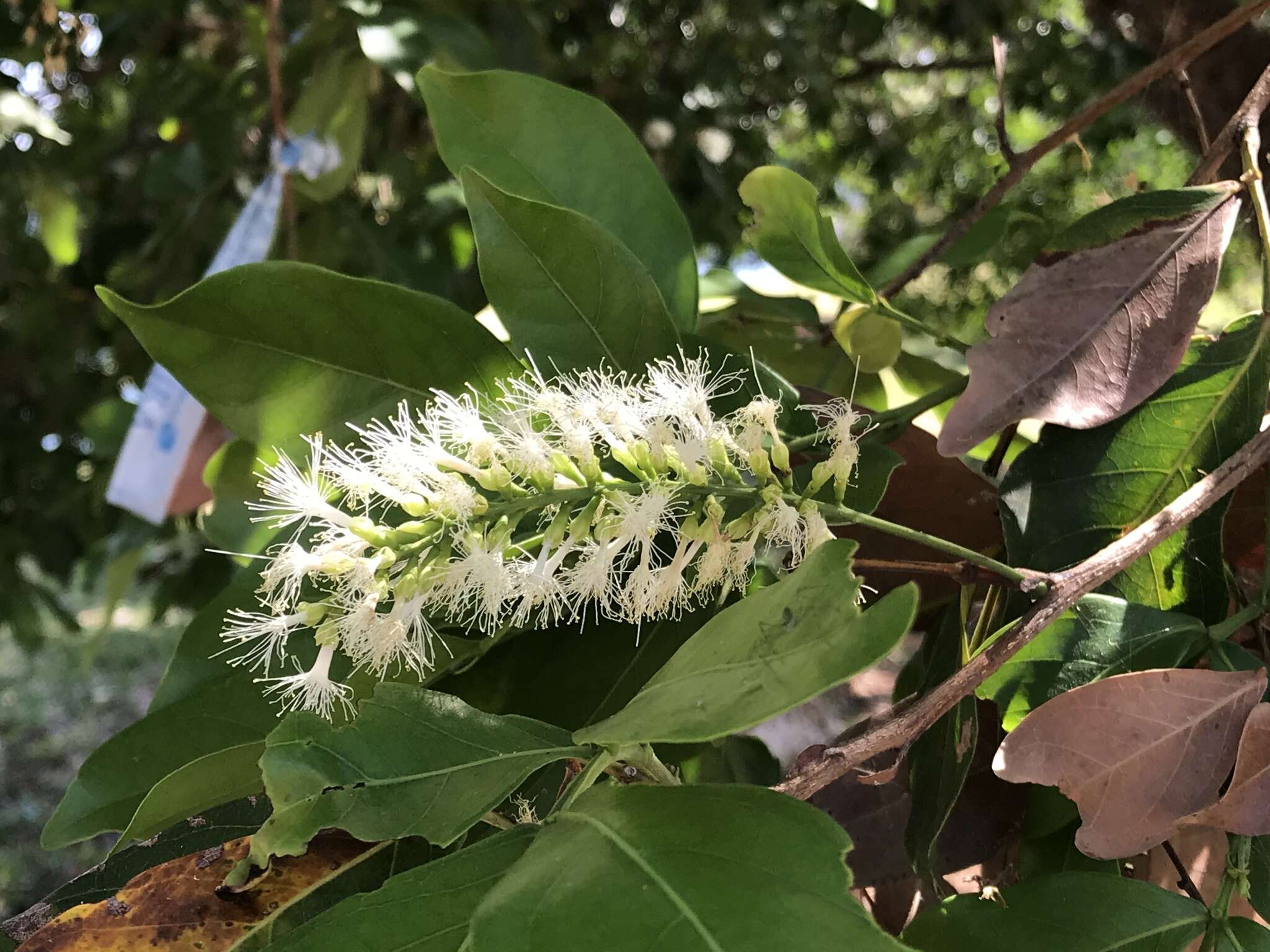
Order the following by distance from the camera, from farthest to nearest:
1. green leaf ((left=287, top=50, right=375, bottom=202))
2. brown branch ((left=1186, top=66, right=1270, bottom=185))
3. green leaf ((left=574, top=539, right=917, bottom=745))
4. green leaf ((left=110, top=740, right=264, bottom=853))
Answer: green leaf ((left=287, top=50, right=375, bottom=202))
brown branch ((left=1186, top=66, right=1270, bottom=185))
green leaf ((left=110, top=740, right=264, bottom=853))
green leaf ((left=574, top=539, right=917, bottom=745))

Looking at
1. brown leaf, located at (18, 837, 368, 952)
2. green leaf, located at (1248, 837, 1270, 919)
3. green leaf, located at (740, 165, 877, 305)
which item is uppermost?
→ green leaf, located at (740, 165, 877, 305)

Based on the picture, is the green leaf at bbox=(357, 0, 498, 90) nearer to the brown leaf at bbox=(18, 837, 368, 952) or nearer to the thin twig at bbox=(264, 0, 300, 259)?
the thin twig at bbox=(264, 0, 300, 259)

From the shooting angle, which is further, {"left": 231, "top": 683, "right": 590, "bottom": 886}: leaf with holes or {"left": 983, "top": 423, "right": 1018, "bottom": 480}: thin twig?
{"left": 983, "top": 423, "right": 1018, "bottom": 480}: thin twig

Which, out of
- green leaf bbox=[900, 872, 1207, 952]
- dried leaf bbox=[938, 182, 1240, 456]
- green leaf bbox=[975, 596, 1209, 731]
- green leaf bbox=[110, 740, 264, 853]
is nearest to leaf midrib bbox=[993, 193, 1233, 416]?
dried leaf bbox=[938, 182, 1240, 456]

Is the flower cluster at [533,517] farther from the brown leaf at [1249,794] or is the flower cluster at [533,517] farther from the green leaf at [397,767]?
the brown leaf at [1249,794]

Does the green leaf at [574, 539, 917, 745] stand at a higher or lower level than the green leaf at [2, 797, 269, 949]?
higher

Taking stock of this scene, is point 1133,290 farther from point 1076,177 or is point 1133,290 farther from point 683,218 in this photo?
point 1076,177
